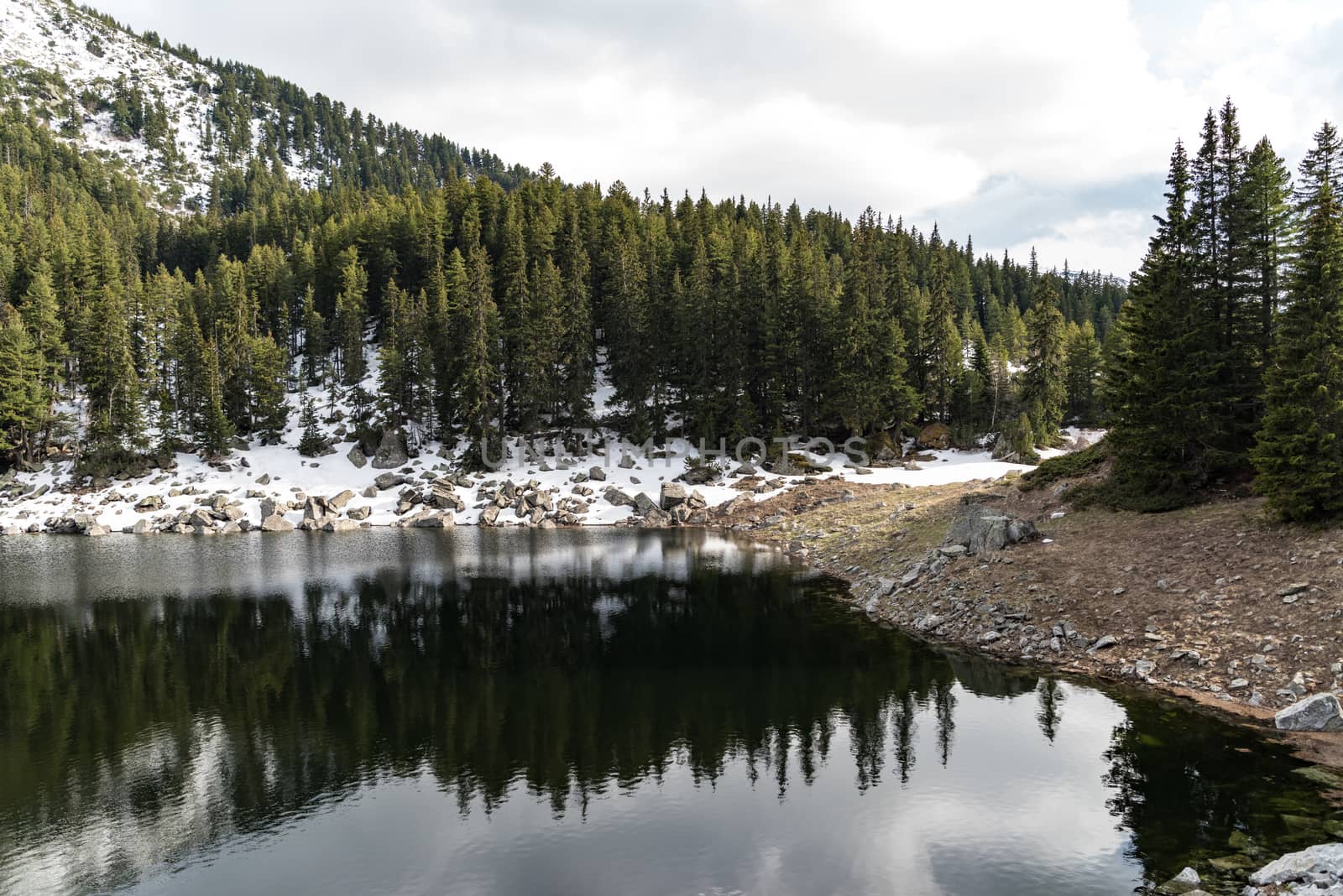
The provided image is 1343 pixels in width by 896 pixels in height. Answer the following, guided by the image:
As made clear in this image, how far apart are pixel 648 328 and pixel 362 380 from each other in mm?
37486

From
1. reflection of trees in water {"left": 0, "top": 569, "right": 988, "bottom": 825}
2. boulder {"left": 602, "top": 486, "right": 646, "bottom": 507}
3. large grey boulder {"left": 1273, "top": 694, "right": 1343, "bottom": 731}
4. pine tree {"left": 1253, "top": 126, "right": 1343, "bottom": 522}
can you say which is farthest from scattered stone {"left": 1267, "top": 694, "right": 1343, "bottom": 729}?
boulder {"left": 602, "top": 486, "right": 646, "bottom": 507}

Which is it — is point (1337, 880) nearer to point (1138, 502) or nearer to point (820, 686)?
point (820, 686)

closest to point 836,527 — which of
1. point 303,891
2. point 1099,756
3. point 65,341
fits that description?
point 1099,756

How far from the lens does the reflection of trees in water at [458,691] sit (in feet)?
52.1

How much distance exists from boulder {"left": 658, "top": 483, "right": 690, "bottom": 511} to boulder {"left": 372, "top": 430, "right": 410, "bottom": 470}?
28328 mm

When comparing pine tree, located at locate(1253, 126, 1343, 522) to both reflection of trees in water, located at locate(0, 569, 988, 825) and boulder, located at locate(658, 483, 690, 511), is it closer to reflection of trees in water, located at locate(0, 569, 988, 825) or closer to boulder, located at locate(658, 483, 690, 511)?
reflection of trees in water, located at locate(0, 569, 988, 825)

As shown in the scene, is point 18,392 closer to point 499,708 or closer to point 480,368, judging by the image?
point 480,368

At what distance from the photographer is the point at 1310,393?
21953 millimetres

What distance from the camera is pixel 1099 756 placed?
15.8 m

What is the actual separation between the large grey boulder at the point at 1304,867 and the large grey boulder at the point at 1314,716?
21.5ft

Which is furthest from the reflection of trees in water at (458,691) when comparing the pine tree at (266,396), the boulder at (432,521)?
the pine tree at (266,396)

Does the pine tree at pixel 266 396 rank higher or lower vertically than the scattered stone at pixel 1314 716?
higher

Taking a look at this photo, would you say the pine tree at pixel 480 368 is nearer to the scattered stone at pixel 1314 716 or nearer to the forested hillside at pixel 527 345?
the forested hillside at pixel 527 345

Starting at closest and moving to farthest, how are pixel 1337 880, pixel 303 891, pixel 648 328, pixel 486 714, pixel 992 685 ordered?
pixel 1337 880 < pixel 303 891 < pixel 486 714 < pixel 992 685 < pixel 648 328
